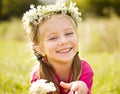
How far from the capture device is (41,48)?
4266 millimetres

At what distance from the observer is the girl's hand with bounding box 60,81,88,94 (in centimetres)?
379

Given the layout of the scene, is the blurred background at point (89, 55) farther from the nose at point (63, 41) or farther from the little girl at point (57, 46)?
the nose at point (63, 41)

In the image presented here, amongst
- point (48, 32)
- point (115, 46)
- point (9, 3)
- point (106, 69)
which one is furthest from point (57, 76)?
point (9, 3)

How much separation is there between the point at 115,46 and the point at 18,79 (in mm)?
6020

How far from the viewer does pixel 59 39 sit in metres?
4.02

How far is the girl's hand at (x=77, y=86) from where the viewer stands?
3.79m

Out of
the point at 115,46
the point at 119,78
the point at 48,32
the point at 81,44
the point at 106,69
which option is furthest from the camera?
the point at 81,44

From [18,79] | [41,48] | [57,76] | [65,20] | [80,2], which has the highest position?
[65,20]

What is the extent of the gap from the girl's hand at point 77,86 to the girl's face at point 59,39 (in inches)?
11.3

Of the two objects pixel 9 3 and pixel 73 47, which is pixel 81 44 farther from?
pixel 9 3

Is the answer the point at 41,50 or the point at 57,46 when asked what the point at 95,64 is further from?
the point at 57,46

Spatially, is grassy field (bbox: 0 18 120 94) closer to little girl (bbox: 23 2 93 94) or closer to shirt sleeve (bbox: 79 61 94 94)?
little girl (bbox: 23 2 93 94)

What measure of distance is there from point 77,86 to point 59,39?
1.64ft

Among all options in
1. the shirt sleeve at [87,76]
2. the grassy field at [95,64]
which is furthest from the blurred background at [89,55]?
the shirt sleeve at [87,76]
